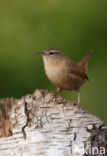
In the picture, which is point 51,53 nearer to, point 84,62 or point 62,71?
point 62,71

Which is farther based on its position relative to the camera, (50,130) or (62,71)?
(62,71)

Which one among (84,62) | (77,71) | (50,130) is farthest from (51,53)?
(50,130)

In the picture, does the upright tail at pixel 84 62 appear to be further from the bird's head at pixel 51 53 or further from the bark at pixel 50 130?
the bark at pixel 50 130

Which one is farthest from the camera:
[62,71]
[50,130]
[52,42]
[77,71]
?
[52,42]

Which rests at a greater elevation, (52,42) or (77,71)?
(52,42)

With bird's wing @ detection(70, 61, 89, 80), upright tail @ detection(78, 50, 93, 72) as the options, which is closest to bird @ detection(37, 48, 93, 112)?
bird's wing @ detection(70, 61, 89, 80)

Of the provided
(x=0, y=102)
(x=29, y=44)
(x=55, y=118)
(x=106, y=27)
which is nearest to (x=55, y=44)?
(x=29, y=44)

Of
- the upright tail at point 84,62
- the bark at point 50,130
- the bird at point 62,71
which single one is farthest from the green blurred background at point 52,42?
the bark at point 50,130
